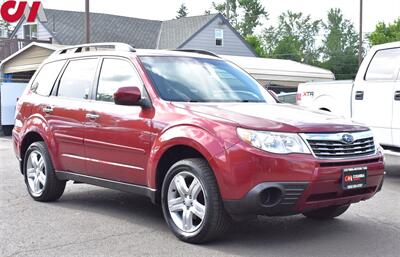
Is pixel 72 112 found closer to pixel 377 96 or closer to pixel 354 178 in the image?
pixel 354 178

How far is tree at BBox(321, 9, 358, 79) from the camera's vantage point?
75.6m

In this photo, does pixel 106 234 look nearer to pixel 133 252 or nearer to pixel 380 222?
pixel 133 252

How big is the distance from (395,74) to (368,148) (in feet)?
12.4

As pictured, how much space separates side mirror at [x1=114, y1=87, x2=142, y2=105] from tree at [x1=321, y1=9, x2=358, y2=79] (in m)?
68.4

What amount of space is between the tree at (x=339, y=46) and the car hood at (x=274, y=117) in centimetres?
6811

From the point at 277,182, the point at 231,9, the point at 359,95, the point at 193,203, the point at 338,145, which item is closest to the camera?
the point at 277,182

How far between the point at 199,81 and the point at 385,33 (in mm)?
50756

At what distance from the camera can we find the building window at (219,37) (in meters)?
39.0

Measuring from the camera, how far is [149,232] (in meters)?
5.72

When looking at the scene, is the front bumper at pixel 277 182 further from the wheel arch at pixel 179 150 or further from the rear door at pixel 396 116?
the rear door at pixel 396 116

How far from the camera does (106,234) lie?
222 inches

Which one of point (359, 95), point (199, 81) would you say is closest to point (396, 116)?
point (359, 95)

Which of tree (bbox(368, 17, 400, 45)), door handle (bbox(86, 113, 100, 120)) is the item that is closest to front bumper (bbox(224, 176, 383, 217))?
door handle (bbox(86, 113, 100, 120))

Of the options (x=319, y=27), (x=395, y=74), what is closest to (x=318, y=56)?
(x=319, y=27)
